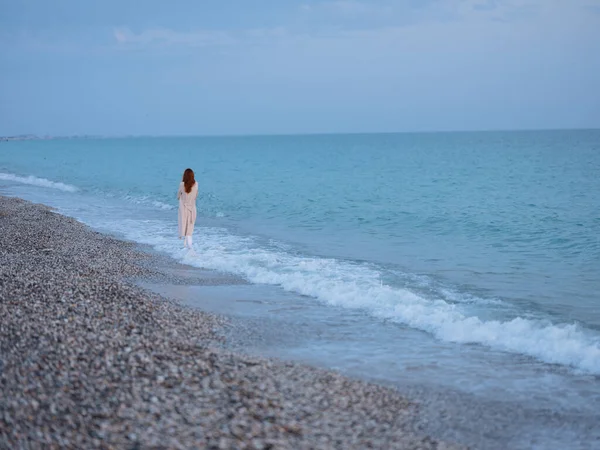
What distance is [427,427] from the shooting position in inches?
267

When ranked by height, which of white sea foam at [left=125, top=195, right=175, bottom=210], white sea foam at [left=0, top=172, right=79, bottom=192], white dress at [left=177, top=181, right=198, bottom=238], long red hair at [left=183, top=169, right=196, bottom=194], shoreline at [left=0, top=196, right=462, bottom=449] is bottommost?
white sea foam at [left=0, top=172, right=79, bottom=192]

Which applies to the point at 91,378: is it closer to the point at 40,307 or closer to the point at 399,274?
the point at 40,307

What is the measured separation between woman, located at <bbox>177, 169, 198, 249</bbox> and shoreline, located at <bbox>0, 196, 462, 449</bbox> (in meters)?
6.88

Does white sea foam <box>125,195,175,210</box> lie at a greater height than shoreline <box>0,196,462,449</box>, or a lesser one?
lesser

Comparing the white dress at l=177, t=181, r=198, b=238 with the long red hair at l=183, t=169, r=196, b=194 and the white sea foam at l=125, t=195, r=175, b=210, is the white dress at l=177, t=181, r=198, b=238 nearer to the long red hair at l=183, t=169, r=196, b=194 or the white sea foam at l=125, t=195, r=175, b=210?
the long red hair at l=183, t=169, r=196, b=194

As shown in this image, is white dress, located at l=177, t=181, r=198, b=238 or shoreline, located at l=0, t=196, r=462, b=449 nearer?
shoreline, located at l=0, t=196, r=462, b=449

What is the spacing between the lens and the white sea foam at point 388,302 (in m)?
9.73

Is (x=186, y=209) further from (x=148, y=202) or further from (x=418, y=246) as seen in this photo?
(x=148, y=202)

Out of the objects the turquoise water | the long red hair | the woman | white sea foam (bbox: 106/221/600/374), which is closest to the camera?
white sea foam (bbox: 106/221/600/374)

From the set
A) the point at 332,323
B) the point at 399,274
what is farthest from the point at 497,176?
the point at 332,323

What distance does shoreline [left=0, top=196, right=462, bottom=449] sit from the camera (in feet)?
19.5

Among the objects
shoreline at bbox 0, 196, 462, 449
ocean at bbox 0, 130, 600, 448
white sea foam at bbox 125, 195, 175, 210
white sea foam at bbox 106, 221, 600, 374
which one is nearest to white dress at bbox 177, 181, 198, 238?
white sea foam at bbox 106, 221, 600, 374

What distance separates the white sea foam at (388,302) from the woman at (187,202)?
64 centimetres

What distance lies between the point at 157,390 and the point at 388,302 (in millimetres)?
6423
